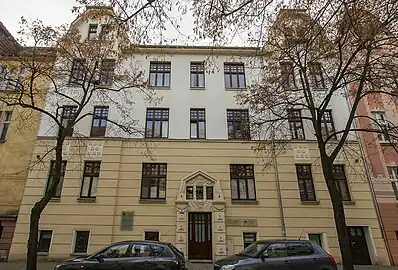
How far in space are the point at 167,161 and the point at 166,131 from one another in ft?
6.77

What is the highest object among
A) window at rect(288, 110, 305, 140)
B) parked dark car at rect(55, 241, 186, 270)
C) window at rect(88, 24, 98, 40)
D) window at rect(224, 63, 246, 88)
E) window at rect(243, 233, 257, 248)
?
window at rect(88, 24, 98, 40)

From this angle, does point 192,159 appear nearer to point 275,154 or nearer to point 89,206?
point 275,154

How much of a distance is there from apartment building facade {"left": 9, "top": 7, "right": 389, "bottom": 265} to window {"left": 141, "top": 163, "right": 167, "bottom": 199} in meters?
0.06

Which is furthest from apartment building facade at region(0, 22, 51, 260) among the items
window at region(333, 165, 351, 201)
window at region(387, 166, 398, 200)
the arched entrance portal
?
window at region(387, 166, 398, 200)

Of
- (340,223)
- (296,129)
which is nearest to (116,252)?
(340,223)

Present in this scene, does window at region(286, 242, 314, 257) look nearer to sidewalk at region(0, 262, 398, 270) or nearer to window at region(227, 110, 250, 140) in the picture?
sidewalk at region(0, 262, 398, 270)

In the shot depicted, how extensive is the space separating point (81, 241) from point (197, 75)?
499 inches

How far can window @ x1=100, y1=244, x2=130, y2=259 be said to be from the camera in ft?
31.4

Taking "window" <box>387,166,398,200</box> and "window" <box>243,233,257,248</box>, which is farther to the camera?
"window" <box>387,166,398,200</box>

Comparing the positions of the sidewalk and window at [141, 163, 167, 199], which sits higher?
window at [141, 163, 167, 199]

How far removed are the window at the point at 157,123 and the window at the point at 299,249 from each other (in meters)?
10.3

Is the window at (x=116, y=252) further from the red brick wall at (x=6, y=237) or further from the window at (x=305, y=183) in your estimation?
the window at (x=305, y=183)

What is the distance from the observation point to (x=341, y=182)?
660 inches

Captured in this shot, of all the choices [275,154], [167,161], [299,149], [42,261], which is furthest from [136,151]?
[299,149]
